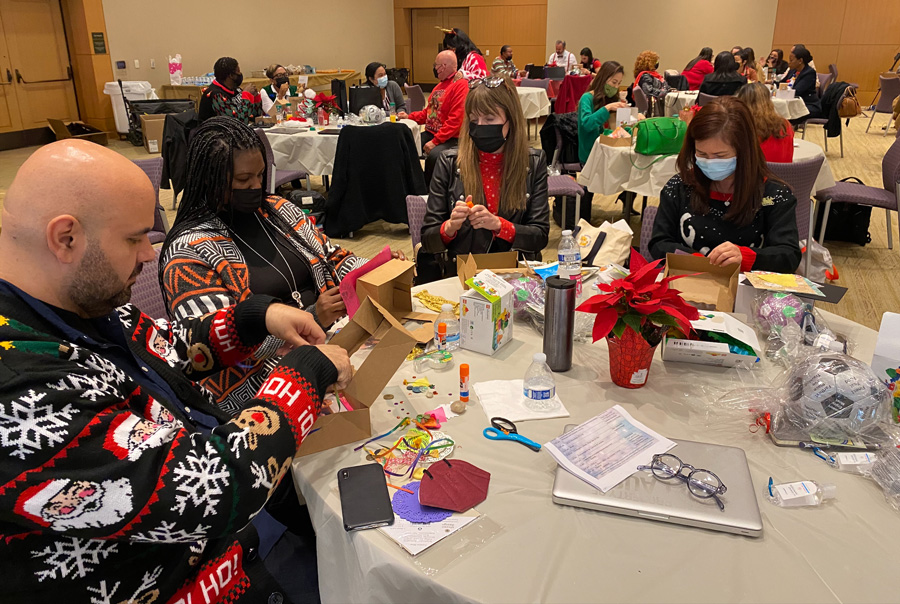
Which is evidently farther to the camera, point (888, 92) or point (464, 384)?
point (888, 92)

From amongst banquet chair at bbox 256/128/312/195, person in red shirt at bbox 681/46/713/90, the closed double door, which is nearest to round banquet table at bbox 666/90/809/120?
person in red shirt at bbox 681/46/713/90

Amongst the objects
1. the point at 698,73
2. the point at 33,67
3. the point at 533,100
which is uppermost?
the point at 33,67

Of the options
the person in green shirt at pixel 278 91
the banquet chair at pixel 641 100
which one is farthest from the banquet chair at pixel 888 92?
the person in green shirt at pixel 278 91

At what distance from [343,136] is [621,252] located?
146 inches

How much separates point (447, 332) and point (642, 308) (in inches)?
24.2

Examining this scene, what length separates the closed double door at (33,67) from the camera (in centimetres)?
991

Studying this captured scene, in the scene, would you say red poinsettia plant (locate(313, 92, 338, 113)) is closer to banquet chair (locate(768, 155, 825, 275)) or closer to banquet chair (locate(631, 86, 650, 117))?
banquet chair (locate(631, 86, 650, 117))

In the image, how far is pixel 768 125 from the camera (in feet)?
13.6

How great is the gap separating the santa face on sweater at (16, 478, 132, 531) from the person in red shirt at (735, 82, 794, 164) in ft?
13.9

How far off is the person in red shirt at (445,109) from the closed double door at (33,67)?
7781 mm

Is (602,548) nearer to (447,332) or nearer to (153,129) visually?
(447,332)

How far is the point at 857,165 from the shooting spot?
8.35m

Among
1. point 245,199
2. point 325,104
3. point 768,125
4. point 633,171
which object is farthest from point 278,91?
point 245,199

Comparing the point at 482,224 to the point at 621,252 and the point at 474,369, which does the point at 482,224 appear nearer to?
the point at 621,252
